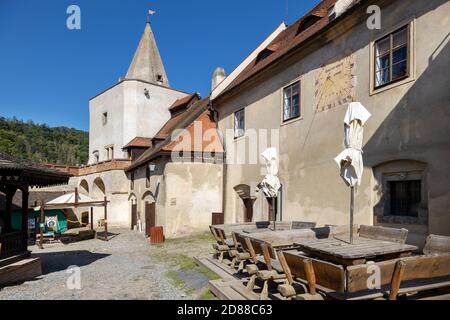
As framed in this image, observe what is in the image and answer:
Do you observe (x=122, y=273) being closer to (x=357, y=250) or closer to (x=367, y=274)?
(x=357, y=250)

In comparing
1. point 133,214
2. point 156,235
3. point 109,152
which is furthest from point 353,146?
point 109,152

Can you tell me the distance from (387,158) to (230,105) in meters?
10.3

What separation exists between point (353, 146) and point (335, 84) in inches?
186

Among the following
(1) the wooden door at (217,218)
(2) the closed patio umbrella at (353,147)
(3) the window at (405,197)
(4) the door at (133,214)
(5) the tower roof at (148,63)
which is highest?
(5) the tower roof at (148,63)

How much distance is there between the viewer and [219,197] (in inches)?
701

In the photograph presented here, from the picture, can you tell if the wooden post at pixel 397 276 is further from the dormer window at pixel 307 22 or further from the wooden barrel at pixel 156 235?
the wooden barrel at pixel 156 235

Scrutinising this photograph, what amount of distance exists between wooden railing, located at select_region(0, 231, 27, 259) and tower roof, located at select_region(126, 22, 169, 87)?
22476 mm

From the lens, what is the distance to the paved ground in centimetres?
741

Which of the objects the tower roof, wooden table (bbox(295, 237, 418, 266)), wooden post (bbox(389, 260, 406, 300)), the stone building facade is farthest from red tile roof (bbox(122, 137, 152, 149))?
wooden post (bbox(389, 260, 406, 300))

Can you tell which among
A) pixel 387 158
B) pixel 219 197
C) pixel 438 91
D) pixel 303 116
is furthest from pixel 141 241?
pixel 438 91

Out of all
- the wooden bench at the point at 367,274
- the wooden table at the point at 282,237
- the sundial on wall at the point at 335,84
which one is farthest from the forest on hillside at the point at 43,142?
the wooden bench at the point at 367,274

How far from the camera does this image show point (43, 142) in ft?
235

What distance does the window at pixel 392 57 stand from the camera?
26.9 feet

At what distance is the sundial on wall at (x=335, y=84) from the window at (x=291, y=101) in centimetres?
118
